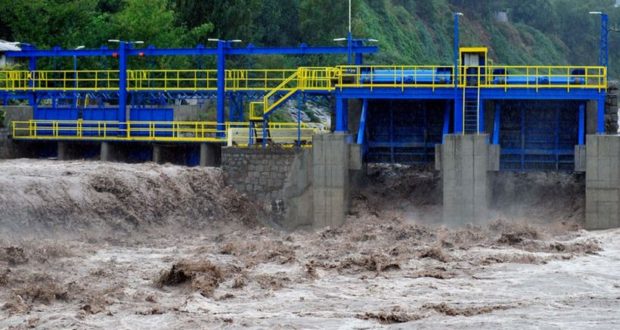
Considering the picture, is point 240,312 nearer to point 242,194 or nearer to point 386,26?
point 242,194

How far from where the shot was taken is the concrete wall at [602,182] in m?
41.8

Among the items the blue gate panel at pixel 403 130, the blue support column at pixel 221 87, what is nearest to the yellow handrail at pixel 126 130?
the blue support column at pixel 221 87

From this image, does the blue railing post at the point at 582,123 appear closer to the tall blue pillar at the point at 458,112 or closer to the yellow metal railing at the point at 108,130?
the tall blue pillar at the point at 458,112

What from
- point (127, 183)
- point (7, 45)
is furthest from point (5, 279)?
point (7, 45)

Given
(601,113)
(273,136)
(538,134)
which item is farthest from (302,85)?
(601,113)

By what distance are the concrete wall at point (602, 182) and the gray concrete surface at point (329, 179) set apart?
8.43 m

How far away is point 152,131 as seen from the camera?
4894cm

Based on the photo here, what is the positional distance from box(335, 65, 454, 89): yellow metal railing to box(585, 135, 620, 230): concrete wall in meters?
5.70

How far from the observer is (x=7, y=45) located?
203 feet

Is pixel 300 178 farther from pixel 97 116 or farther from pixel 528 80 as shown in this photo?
pixel 97 116

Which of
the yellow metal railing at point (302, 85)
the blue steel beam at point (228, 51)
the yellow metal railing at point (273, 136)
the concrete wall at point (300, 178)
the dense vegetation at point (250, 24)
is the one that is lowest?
the concrete wall at point (300, 178)

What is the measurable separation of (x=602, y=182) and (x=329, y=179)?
30.7ft

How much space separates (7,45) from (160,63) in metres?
7.72

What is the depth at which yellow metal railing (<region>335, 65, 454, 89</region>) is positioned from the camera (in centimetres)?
4425
